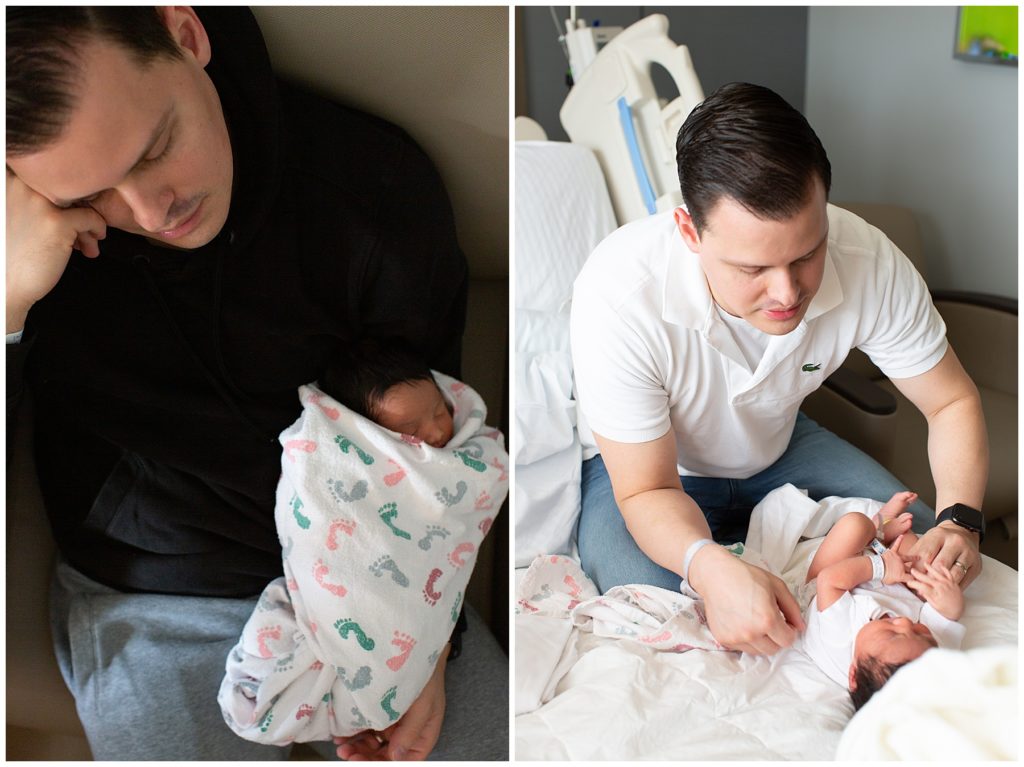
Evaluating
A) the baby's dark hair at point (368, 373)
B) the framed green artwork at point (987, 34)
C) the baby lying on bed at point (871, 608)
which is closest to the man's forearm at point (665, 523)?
the baby lying on bed at point (871, 608)

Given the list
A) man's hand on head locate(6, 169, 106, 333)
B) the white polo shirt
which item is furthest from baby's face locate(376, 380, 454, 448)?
man's hand on head locate(6, 169, 106, 333)

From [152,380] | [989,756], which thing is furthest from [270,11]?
[989,756]

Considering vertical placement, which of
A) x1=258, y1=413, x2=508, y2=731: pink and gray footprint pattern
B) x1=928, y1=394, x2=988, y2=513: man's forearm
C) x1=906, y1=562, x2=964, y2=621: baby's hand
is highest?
x1=928, y1=394, x2=988, y2=513: man's forearm

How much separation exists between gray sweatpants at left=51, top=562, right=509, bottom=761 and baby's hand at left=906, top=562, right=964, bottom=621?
60 centimetres

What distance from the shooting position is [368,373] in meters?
1.07

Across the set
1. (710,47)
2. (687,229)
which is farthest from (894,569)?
(710,47)

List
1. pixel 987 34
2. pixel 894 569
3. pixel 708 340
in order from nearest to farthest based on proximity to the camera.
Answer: pixel 894 569
pixel 708 340
pixel 987 34

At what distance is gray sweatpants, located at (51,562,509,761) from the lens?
3.53 feet

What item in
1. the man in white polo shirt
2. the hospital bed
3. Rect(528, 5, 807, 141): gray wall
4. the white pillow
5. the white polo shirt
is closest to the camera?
the hospital bed

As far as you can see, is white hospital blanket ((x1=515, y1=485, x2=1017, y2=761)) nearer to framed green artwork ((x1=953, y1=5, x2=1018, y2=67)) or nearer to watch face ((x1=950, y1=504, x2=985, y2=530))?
watch face ((x1=950, y1=504, x2=985, y2=530))

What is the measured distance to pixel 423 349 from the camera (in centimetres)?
116

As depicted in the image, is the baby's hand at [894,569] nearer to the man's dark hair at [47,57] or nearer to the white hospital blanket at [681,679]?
the white hospital blanket at [681,679]

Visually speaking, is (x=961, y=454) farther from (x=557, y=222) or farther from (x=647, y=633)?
(x=557, y=222)

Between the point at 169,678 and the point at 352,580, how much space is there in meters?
0.30
